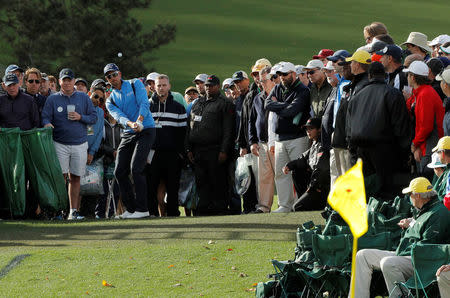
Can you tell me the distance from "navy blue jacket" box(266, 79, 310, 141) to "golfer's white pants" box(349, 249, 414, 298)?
240 inches

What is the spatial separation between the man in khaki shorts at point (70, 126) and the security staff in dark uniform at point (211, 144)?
158 centimetres

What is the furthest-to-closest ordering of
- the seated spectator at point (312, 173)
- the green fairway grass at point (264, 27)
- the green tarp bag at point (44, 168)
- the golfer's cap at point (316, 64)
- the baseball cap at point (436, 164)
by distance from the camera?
the green fairway grass at point (264, 27) < the green tarp bag at point (44, 168) < the golfer's cap at point (316, 64) < the seated spectator at point (312, 173) < the baseball cap at point (436, 164)

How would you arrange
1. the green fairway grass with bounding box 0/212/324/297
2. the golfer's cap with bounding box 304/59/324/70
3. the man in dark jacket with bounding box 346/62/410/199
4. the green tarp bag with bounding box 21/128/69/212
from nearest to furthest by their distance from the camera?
the green fairway grass with bounding box 0/212/324/297
the man in dark jacket with bounding box 346/62/410/199
the golfer's cap with bounding box 304/59/324/70
the green tarp bag with bounding box 21/128/69/212

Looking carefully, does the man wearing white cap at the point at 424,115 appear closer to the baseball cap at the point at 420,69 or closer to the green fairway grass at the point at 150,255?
the baseball cap at the point at 420,69

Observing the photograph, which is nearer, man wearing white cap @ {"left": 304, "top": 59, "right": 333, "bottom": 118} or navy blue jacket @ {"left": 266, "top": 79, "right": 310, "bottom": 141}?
man wearing white cap @ {"left": 304, "top": 59, "right": 333, "bottom": 118}

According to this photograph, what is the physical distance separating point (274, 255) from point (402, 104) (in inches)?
85.7

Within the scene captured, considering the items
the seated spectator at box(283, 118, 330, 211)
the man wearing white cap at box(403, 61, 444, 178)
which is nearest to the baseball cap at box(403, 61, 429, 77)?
the man wearing white cap at box(403, 61, 444, 178)

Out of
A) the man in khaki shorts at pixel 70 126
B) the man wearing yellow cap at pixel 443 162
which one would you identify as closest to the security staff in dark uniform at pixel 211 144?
the man in khaki shorts at pixel 70 126

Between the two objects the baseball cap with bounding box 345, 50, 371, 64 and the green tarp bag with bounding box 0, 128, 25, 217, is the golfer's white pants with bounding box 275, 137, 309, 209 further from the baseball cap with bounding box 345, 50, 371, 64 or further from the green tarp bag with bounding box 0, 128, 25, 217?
the green tarp bag with bounding box 0, 128, 25, 217

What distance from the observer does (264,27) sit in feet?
164

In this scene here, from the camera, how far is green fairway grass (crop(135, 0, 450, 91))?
45156mm

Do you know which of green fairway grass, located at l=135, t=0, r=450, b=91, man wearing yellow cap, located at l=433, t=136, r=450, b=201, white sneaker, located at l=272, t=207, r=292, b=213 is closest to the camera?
man wearing yellow cap, located at l=433, t=136, r=450, b=201

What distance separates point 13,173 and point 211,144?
2.99 m

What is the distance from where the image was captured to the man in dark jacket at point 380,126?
1120 centimetres
